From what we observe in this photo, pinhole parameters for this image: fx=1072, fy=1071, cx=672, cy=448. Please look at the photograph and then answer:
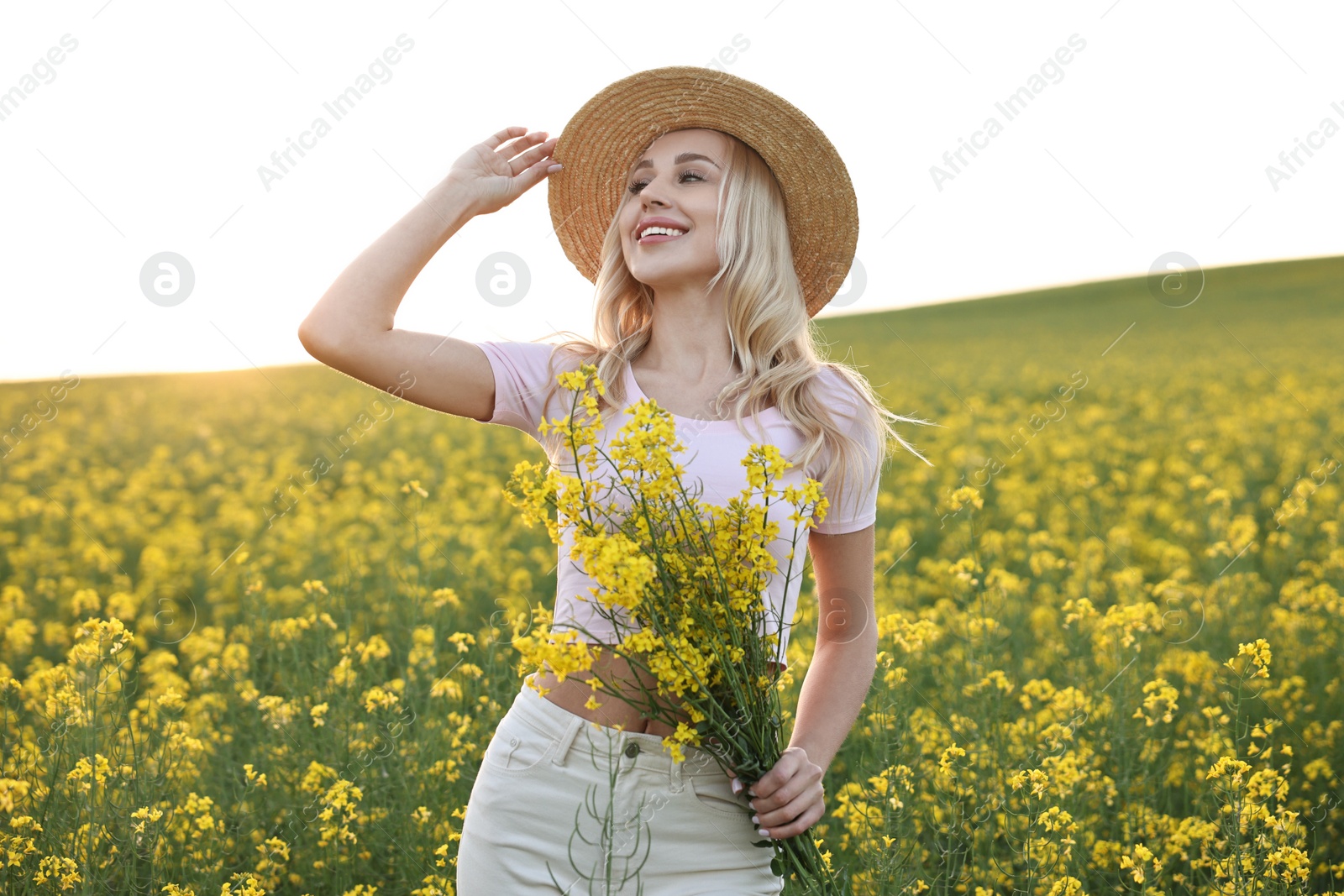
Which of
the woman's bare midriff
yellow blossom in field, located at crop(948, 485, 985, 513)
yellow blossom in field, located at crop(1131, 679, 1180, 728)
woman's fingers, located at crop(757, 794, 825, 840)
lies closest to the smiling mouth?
the woman's bare midriff

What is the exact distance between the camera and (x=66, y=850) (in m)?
2.64

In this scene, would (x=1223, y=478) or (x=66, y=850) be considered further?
(x=1223, y=478)

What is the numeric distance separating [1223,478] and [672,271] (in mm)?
7437

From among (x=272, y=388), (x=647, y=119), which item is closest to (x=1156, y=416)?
(x=647, y=119)

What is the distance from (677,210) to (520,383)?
466 mm

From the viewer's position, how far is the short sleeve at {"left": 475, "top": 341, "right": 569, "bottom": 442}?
2033 mm

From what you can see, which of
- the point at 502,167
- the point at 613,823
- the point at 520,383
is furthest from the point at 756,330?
the point at 613,823

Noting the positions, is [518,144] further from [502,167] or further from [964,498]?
[964,498]

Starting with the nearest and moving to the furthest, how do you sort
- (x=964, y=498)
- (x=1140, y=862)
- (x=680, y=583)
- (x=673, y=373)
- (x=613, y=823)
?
(x=680, y=583) → (x=613, y=823) → (x=673, y=373) → (x=1140, y=862) → (x=964, y=498)

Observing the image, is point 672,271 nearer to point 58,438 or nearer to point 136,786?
point 136,786

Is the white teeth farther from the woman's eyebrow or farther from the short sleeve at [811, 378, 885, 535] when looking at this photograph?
the short sleeve at [811, 378, 885, 535]

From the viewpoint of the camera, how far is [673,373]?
2152 mm

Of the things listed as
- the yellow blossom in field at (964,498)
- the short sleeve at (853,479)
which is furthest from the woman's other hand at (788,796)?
the yellow blossom in field at (964,498)

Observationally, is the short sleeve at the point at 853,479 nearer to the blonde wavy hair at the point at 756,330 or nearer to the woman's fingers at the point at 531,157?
the blonde wavy hair at the point at 756,330
